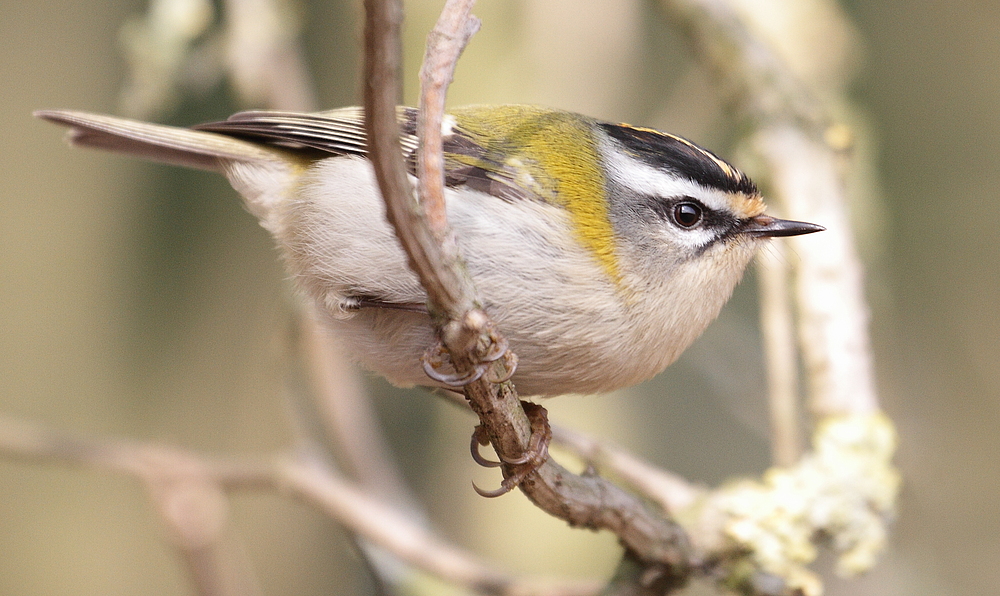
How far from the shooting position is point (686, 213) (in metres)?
2.01

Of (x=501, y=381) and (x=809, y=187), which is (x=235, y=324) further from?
(x=501, y=381)

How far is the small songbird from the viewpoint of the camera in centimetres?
180

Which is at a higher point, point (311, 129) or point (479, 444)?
point (311, 129)

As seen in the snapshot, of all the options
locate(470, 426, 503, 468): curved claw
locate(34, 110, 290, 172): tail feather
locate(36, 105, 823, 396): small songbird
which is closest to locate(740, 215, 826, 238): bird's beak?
locate(36, 105, 823, 396): small songbird

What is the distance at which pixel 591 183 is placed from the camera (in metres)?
2.00

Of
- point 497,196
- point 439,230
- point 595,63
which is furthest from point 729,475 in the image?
point 439,230

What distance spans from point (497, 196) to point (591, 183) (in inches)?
9.2

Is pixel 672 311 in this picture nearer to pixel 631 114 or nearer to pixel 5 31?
pixel 631 114

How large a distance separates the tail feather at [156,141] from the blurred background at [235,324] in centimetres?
172

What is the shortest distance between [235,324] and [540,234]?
354cm

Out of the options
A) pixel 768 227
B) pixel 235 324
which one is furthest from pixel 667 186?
pixel 235 324

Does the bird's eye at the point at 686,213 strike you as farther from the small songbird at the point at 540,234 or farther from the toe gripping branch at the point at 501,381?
the toe gripping branch at the point at 501,381

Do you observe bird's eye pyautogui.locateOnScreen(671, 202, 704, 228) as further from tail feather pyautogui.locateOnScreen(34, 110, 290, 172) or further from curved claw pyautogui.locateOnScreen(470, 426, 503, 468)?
tail feather pyautogui.locateOnScreen(34, 110, 290, 172)

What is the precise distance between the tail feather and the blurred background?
1.72m
